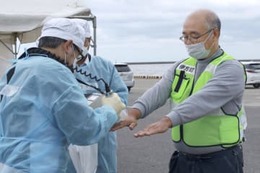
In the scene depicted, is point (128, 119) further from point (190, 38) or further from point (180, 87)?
point (190, 38)

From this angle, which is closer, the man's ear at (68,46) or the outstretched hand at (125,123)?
the man's ear at (68,46)

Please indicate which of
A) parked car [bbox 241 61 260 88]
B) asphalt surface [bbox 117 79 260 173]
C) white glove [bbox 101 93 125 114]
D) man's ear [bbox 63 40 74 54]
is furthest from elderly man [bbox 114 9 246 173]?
parked car [bbox 241 61 260 88]

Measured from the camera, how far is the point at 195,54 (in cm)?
346

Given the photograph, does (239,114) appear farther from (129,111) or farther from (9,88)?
(9,88)

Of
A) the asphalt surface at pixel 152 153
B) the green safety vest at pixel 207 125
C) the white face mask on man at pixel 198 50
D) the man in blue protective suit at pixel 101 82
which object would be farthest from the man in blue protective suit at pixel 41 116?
the asphalt surface at pixel 152 153

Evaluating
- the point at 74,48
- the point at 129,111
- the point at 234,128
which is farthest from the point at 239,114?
the point at 74,48

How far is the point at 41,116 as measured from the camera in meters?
2.97

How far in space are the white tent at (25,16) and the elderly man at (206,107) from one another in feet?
10.3

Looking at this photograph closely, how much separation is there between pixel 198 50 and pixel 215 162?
721 mm

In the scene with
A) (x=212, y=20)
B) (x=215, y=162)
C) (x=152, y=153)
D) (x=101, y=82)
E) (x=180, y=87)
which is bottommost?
(x=152, y=153)

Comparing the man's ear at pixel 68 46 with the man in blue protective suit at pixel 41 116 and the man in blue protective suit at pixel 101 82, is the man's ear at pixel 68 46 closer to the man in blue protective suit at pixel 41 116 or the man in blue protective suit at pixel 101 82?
the man in blue protective suit at pixel 41 116

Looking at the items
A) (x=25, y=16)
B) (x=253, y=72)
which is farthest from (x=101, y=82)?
(x=253, y=72)

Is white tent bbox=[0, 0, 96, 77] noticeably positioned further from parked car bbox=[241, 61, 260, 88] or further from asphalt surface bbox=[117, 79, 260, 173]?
parked car bbox=[241, 61, 260, 88]

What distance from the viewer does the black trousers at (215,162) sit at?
3.42 meters
